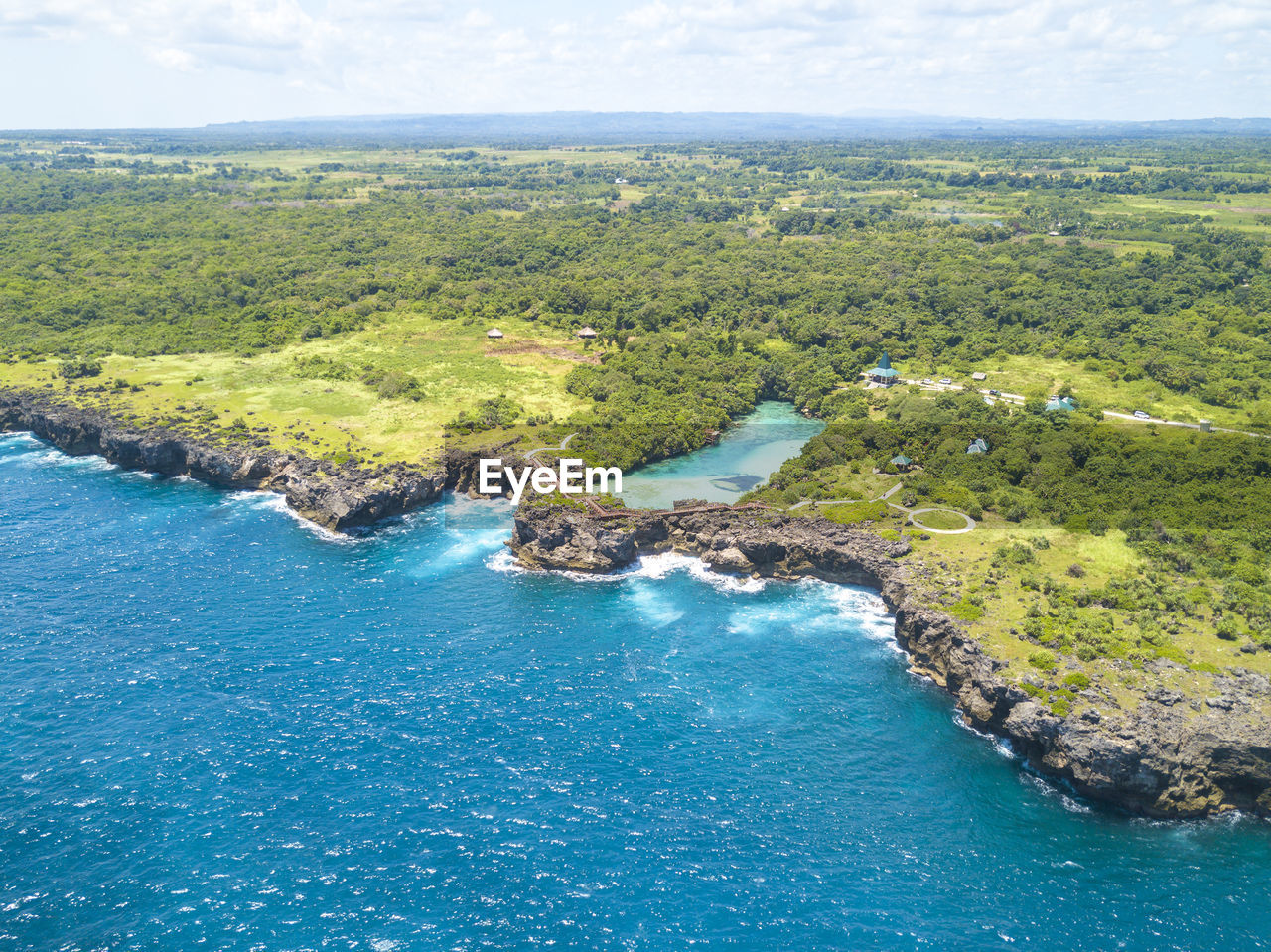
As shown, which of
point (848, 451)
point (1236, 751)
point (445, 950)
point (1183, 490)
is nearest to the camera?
point (445, 950)

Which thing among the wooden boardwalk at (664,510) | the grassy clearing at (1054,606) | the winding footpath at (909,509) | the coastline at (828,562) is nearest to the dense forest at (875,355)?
the winding footpath at (909,509)

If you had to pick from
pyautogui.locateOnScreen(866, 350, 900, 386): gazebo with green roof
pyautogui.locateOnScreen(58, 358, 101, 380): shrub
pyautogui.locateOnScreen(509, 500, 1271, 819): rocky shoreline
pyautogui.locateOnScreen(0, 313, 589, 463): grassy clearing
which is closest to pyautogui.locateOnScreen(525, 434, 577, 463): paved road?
pyautogui.locateOnScreen(0, 313, 589, 463): grassy clearing

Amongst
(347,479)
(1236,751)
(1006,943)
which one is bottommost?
(1006,943)

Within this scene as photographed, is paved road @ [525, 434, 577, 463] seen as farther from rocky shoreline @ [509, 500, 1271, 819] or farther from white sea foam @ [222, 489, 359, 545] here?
white sea foam @ [222, 489, 359, 545]

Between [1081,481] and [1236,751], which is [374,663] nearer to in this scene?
[1236,751]

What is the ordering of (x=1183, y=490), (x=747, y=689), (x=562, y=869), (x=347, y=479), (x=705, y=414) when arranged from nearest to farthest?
(x=562, y=869), (x=747, y=689), (x=1183, y=490), (x=347, y=479), (x=705, y=414)

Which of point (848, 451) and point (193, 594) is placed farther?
point (848, 451)

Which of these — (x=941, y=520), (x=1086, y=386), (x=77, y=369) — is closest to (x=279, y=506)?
(x=77, y=369)

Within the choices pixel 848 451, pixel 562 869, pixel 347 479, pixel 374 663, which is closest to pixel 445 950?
pixel 562 869
